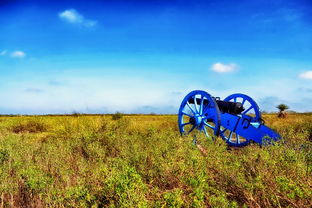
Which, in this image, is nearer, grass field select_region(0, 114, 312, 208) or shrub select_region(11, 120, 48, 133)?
grass field select_region(0, 114, 312, 208)

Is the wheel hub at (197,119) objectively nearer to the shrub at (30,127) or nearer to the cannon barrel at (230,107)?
the cannon barrel at (230,107)

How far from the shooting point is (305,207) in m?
3.03

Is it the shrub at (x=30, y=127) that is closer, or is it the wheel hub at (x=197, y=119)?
the wheel hub at (x=197, y=119)

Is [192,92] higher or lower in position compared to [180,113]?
higher

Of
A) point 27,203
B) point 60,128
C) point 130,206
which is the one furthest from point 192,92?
point 130,206

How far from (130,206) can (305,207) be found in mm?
1824

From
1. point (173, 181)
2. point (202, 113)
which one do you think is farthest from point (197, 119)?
point (173, 181)

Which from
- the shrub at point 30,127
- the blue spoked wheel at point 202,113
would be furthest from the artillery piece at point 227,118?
the shrub at point 30,127

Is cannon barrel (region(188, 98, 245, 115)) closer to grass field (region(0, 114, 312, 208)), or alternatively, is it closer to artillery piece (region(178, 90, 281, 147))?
artillery piece (region(178, 90, 281, 147))

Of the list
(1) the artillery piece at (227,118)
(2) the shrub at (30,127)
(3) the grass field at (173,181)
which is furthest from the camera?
(2) the shrub at (30,127)

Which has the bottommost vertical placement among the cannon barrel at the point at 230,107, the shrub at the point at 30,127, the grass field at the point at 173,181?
the grass field at the point at 173,181

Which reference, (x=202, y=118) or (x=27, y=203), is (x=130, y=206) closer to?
(x=27, y=203)

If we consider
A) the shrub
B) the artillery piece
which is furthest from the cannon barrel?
the shrub

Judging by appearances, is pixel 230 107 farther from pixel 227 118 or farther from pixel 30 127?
pixel 30 127
